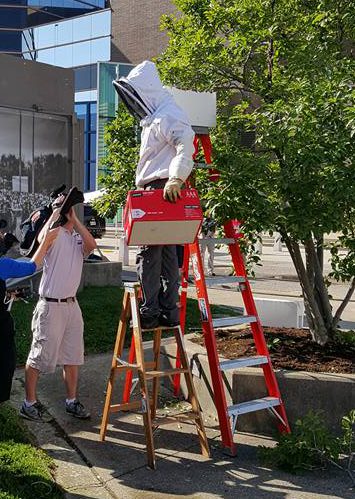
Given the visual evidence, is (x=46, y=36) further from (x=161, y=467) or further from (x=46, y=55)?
(x=161, y=467)

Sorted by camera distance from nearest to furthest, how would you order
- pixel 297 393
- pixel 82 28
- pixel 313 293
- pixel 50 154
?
pixel 297 393
pixel 313 293
pixel 50 154
pixel 82 28

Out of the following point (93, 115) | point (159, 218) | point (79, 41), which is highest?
point (79, 41)

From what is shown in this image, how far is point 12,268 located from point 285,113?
7.67 ft

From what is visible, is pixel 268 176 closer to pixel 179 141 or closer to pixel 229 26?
pixel 179 141

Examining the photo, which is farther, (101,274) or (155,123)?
(101,274)

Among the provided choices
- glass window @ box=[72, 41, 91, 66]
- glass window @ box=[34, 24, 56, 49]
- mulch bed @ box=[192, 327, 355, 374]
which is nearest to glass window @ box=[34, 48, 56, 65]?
glass window @ box=[34, 24, 56, 49]

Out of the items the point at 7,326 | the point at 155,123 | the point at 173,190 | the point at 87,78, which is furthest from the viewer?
the point at 87,78

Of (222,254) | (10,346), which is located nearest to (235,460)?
(10,346)

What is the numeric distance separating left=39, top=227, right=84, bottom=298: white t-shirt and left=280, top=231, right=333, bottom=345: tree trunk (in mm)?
1877

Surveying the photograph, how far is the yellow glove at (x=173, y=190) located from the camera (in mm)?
4070

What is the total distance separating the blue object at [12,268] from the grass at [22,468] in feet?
3.61

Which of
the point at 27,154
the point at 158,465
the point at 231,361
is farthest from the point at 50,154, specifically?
the point at 158,465

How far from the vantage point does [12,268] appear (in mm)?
4234

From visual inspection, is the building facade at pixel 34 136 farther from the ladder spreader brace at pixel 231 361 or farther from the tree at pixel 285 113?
the ladder spreader brace at pixel 231 361
